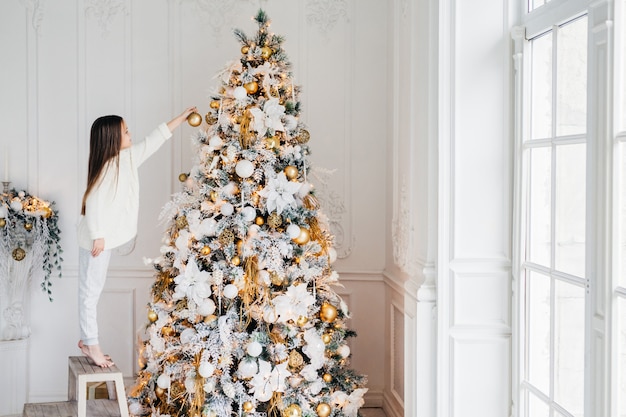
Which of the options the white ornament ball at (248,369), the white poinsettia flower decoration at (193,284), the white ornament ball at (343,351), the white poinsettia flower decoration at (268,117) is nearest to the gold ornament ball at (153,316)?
the white poinsettia flower decoration at (193,284)

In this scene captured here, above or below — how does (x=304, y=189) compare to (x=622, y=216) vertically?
above

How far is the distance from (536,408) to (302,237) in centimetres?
144

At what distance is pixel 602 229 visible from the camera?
7.21 feet

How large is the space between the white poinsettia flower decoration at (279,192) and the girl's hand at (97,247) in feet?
2.96

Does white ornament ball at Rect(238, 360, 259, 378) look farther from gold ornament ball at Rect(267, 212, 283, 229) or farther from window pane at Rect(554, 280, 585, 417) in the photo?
window pane at Rect(554, 280, 585, 417)

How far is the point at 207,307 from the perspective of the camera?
3594 mm

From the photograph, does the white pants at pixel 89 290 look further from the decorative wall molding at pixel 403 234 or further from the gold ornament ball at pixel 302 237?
the decorative wall molding at pixel 403 234

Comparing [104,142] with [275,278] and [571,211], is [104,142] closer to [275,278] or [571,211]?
[275,278]

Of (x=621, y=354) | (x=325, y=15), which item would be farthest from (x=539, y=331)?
(x=325, y=15)

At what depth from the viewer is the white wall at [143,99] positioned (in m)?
4.73

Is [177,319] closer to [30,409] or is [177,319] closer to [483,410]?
[30,409]

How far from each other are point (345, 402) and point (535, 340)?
1.28m

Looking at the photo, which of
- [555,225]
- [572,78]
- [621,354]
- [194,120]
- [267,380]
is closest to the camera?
[621,354]

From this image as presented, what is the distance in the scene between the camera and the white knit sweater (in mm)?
3643
